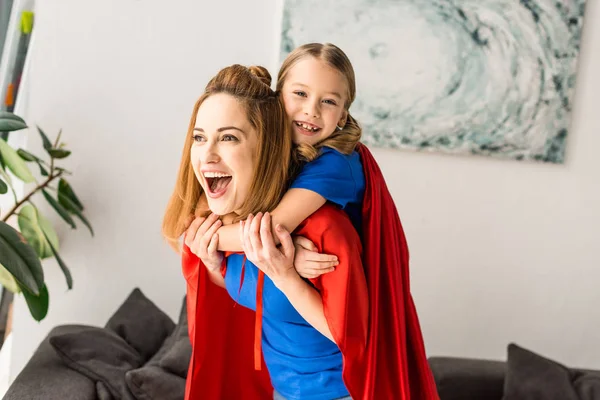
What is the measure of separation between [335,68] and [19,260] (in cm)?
124

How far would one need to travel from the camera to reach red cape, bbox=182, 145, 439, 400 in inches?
59.7

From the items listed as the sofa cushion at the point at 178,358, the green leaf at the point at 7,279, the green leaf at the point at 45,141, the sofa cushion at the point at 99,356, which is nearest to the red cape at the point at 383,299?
the sofa cushion at the point at 178,358

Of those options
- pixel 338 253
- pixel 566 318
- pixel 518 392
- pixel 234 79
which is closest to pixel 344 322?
pixel 338 253

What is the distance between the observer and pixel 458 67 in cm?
322

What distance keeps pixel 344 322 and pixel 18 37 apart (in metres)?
2.45

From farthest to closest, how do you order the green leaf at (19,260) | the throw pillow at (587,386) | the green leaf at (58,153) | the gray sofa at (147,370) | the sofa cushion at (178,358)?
the green leaf at (58,153)
the throw pillow at (587,386)
the sofa cushion at (178,358)
the gray sofa at (147,370)
the green leaf at (19,260)

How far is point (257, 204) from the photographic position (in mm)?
1539

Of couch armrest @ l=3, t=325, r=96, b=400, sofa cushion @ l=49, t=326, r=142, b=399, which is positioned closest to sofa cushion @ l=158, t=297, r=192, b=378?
sofa cushion @ l=49, t=326, r=142, b=399

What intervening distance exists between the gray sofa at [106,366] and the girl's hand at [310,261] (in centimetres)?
118

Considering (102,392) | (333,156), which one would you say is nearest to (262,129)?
(333,156)

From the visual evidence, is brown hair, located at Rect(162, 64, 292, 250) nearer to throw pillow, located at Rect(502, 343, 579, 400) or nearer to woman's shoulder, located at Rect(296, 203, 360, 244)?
woman's shoulder, located at Rect(296, 203, 360, 244)

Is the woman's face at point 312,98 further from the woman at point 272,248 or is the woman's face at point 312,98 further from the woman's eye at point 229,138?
the woman's eye at point 229,138

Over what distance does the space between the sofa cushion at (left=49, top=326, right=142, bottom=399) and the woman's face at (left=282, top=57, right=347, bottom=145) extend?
1356mm

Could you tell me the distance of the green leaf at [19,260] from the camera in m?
2.21
